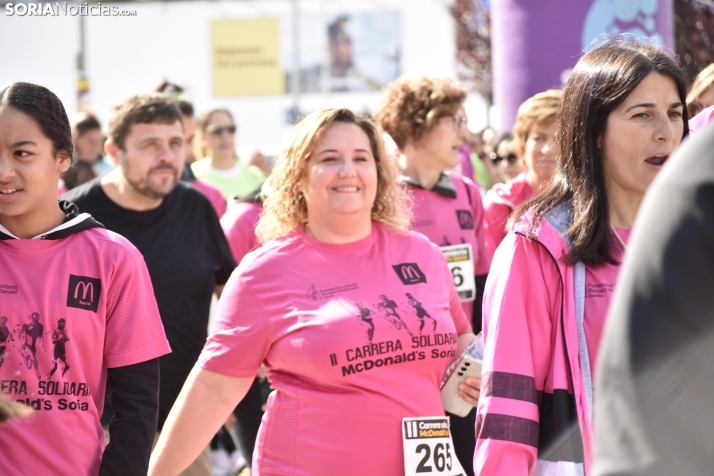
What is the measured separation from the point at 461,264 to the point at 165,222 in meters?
1.56

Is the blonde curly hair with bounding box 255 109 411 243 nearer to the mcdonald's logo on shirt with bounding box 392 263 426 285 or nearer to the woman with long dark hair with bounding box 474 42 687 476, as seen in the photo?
the mcdonald's logo on shirt with bounding box 392 263 426 285

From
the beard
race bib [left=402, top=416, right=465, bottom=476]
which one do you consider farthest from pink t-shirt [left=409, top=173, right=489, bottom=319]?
race bib [left=402, top=416, right=465, bottom=476]

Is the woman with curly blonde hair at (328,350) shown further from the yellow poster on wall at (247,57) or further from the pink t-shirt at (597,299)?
the yellow poster on wall at (247,57)

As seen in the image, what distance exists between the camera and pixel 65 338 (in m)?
2.94

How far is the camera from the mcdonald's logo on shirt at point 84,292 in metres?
2.97

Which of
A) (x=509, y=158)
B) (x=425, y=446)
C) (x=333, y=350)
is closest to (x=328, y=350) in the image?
(x=333, y=350)

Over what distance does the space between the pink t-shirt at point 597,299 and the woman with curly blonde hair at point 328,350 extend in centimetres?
90

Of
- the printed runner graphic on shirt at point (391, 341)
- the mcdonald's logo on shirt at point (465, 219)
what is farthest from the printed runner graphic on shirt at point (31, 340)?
the mcdonald's logo on shirt at point (465, 219)

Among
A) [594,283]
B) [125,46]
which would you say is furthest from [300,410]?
[125,46]

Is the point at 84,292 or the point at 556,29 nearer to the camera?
the point at 84,292

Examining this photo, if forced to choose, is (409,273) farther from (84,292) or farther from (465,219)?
(465,219)

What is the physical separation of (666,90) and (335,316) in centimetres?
134

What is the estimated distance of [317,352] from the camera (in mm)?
3385

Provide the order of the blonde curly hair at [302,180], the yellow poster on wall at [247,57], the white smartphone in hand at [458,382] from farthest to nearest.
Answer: the yellow poster on wall at [247,57], the blonde curly hair at [302,180], the white smartphone in hand at [458,382]
